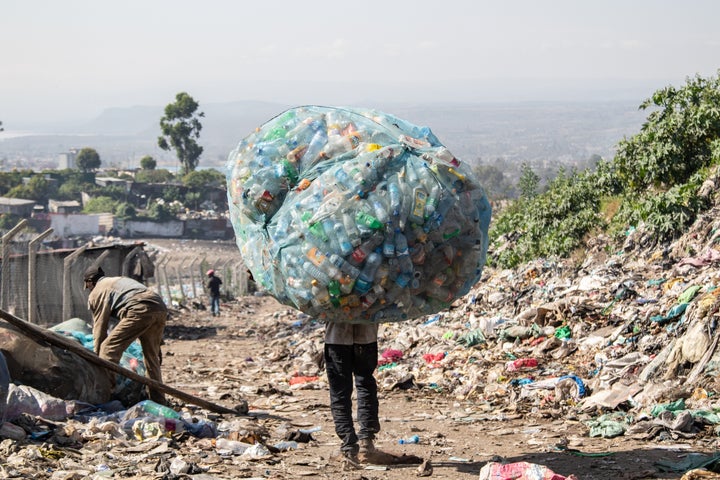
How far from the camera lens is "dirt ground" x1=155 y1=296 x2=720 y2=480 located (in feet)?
17.1

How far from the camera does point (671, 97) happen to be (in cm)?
1362

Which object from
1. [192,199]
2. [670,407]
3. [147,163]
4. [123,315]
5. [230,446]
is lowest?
[192,199]

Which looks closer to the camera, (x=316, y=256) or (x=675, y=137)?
(x=316, y=256)

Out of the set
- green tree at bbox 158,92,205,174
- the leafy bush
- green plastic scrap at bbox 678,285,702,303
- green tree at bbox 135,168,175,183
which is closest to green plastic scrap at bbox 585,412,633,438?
green plastic scrap at bbox 678,285,702,303

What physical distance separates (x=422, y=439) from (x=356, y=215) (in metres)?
2.29

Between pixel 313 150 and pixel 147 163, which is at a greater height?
pixel 313 150

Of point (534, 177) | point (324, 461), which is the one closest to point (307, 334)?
point (324, 461)

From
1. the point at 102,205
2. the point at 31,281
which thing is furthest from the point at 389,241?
the point at 102,205

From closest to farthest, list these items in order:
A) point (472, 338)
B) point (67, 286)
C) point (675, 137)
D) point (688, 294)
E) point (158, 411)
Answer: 1. point (158, 411)
2. point (688, 294)
3. point (472, 338)
4. point (67, 286)
5. point (675, 137)

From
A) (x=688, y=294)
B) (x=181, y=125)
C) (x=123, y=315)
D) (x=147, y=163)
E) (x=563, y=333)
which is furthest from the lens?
(x=147, y=163)

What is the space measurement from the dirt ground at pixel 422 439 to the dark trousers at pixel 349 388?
20 cm

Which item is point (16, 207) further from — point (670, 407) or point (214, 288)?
point (670, 407)

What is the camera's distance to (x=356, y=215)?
15.4 feet

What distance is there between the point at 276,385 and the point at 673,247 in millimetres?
4895
